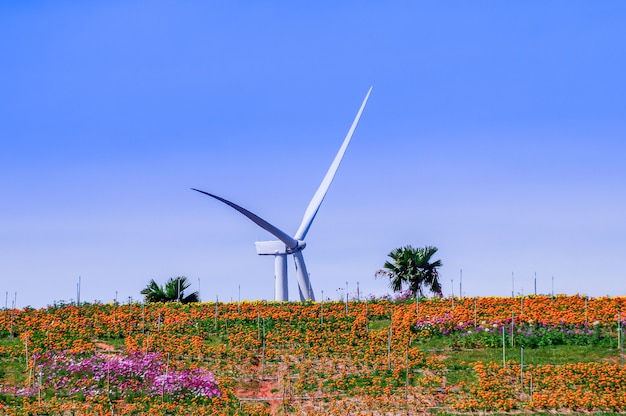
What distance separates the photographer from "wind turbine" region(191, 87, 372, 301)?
157 ft

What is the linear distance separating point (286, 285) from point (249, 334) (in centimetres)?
1298

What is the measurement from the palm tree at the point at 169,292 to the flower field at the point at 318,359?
559 cm

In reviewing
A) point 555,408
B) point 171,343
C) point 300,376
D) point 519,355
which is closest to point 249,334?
point 171,343

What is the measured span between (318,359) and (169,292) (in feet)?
56.4

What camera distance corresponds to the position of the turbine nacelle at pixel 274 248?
50.0 metres

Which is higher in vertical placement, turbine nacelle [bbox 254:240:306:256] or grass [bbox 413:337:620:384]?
turbine nacelle [bbox 254:240:306:256]

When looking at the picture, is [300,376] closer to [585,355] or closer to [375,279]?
[585,355]

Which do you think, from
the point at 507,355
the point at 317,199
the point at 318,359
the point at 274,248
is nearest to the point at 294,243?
the point at 274,248

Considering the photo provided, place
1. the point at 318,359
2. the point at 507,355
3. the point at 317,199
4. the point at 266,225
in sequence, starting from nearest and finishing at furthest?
1. the point at 507,355
2. the point at 318,359
3. the point at 266,225
4. the point at 317,199

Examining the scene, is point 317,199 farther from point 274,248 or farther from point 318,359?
point 318,359

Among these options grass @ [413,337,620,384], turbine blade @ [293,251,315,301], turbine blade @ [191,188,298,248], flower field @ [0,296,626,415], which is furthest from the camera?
turbine blade @ [293,251,315,301]

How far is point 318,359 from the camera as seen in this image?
108ft

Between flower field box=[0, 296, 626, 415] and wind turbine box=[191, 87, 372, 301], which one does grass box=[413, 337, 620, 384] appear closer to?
flower field box=[0, 296, 626, 415]

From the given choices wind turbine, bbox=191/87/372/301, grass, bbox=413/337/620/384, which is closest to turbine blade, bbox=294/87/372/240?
wind turbine, bbox=191/87/372/301
